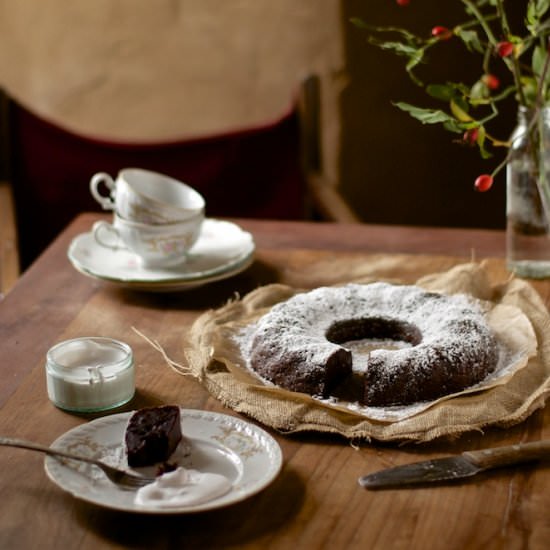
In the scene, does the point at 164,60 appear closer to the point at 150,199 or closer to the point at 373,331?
the point at 150,199

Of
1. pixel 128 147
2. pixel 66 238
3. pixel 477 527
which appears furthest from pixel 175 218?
pixel 128 147

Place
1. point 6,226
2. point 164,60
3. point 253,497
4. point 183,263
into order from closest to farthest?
point 253,497
point 183,263
point 6,226
point 164,60

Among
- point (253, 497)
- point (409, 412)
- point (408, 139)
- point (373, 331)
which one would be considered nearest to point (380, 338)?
point (373, 331)

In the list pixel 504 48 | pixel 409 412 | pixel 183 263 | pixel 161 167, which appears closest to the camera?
pixel 409 412

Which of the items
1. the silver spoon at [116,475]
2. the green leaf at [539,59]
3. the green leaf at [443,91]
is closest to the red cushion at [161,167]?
the green leaf at [539,59]

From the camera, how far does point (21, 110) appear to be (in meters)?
2.74

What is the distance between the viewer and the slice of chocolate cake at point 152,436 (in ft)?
3.49

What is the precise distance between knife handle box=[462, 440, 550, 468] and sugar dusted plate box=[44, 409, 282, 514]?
226 millimetres

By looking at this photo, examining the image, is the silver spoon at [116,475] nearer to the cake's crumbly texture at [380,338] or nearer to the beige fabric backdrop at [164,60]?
the cake's crumbly texture at [380,338]

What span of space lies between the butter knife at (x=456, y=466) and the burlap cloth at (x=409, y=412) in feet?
0.20

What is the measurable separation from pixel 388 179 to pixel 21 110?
123 cm

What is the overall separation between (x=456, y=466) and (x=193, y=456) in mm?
297

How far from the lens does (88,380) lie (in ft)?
4.03

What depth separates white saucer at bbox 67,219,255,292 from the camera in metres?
1.66
